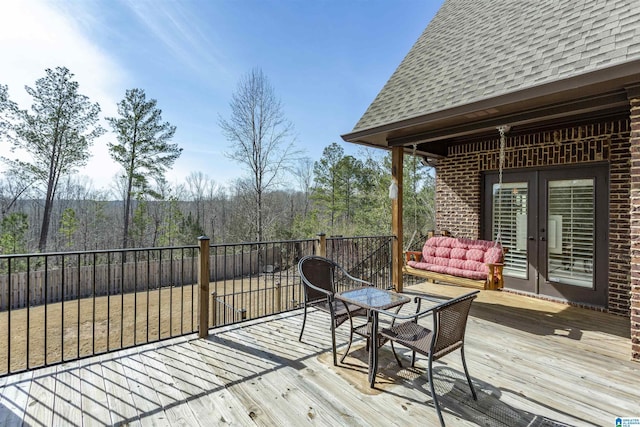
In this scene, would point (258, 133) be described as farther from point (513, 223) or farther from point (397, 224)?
point (513, 223)

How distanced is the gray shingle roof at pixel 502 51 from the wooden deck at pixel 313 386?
274cm

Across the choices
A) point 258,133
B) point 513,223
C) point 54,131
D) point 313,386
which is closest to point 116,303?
point 54,131

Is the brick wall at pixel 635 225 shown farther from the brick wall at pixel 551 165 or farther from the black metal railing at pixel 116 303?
the black metal railing at pixel 116 303

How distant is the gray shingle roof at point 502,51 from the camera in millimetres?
2982

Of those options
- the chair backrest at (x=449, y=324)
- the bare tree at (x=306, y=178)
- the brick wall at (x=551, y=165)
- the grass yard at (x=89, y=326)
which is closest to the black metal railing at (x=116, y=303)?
the grass yard at (x=89, y=326)

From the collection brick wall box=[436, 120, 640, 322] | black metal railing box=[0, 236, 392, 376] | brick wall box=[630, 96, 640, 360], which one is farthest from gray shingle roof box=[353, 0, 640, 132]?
black metal railing box=[0, 236, 392, 376]

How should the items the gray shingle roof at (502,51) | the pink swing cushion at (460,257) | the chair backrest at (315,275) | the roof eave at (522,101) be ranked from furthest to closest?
the pink swing cushion at (460,257), the chair backrest at (315,275), the gray shingle roof at (502,51), the roof eave at (522,101)

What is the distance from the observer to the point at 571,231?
4.56 meters

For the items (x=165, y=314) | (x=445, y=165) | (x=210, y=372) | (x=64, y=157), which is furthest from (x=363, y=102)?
(x=210, y=372)

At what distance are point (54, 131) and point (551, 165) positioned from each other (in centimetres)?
1757

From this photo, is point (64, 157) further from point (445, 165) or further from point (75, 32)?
point (445, 165)

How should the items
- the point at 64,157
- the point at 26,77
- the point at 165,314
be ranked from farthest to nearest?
the point at 64,157, the point at 26,77, the point at 165,314

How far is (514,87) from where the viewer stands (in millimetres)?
3238

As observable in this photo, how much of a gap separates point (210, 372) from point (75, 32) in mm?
7223
